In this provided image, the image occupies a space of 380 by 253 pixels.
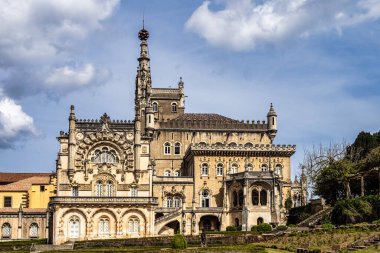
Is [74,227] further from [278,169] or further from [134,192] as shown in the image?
[278,169]

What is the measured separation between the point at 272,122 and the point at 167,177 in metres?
18.9

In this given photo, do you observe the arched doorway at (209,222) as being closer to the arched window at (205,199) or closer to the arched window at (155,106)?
the arched window at (205,199)

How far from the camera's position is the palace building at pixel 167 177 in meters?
80.0

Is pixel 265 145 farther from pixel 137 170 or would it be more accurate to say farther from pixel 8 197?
pixel 8 197

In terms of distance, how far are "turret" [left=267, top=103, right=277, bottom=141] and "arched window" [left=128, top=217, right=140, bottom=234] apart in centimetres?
2731

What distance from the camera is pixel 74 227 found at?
79.3m

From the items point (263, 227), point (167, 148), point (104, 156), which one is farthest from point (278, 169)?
point (104, 156)

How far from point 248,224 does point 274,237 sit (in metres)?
26.4

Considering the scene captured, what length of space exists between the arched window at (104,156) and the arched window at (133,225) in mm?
7945

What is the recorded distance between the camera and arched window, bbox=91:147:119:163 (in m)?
83.4

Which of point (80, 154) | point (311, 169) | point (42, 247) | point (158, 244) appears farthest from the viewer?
point (311, 169)

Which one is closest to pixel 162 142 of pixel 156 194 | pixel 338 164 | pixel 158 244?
pixel 156 194

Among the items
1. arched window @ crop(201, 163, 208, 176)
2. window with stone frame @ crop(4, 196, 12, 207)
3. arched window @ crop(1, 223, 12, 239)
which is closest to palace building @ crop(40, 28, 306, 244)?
arched window @ crop(201, 163, 208, 176)

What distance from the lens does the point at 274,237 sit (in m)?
56.9
